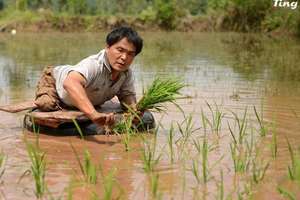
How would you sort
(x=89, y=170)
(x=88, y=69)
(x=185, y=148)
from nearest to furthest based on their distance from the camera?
(x=89, y=170)
(x=185, y=148)
(x=88, y=69)

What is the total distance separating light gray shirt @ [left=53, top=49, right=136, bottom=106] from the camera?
4.76 meters

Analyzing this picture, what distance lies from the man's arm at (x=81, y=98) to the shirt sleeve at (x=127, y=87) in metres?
0.65

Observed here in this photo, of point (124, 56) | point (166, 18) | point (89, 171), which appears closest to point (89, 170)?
point (89, 171)

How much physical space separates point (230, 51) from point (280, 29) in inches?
490

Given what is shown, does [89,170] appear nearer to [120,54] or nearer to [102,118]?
[102,118]

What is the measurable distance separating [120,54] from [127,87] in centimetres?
62

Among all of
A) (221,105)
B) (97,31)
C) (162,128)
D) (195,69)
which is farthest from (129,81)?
(97,31)

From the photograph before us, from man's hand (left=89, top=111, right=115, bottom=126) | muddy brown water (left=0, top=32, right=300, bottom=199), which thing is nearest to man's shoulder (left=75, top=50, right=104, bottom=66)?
man's hand (left=89, top=111, right=115, bottom=126)

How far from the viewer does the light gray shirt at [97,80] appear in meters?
4.76

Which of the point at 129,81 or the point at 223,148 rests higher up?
the point at 129,81

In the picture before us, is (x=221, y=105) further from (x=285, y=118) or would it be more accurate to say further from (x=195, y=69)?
(x=195, y=69)

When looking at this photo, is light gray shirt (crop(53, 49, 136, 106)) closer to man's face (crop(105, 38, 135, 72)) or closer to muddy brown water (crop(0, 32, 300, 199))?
man's face (crop(105, 38, 135, 72))

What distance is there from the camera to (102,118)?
4.53m

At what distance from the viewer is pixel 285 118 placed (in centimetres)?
571
